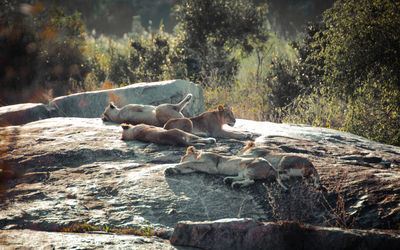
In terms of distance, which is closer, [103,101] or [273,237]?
[273,237]

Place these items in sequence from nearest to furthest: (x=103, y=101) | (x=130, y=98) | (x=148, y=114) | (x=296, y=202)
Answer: (x=296, y=202) → (x=148, y=114) → (x=130, y=98) → (x=103, y=101)

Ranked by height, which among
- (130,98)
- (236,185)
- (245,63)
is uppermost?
(245,63)

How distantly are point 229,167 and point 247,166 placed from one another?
348 mm

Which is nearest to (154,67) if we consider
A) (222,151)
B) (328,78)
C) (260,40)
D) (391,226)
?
(260,40)

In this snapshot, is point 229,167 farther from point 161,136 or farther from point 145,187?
point 161,136

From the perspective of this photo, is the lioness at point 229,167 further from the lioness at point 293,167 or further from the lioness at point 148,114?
the lioness at point 148,114

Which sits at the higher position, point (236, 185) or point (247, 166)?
point (247, 166)

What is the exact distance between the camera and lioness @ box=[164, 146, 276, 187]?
548 centimetres

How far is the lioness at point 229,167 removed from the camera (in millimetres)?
5477

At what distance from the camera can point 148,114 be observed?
962 centimetres

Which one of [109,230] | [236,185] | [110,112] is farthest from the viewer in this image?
[110,112]

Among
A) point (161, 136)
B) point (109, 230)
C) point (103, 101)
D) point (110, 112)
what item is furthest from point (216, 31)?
point (109, 230)

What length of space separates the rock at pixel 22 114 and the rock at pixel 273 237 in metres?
8.86

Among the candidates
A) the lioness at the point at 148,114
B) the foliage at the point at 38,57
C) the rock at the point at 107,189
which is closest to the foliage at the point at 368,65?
the lioness at the point at 148,114
